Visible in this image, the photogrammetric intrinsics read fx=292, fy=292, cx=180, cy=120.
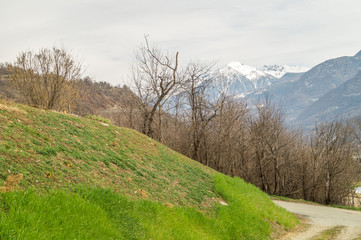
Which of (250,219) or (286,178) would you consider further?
(286,178)

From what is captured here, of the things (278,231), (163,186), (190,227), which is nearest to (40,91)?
(163,186)

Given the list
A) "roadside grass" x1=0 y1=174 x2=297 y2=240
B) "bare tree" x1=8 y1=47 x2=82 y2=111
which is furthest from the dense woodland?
"roadside grass" x1=0 y1=174 x2=297 y2=240

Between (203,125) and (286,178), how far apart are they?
19.0m

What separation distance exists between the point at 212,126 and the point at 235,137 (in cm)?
470

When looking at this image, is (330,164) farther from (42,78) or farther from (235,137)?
(42,78)

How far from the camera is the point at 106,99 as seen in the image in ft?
230

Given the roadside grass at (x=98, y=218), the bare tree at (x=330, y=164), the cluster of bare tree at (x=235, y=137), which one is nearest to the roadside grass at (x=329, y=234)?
the roadside grass at (x=98, y=218)

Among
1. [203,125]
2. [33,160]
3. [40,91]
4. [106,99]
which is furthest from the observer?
[106,99]

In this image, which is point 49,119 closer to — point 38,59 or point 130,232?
point 130,232

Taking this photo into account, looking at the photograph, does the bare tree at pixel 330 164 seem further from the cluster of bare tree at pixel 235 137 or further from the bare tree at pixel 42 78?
the bare tree at pixel 42 78

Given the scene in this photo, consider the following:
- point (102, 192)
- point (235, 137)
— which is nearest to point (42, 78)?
point (102, 192)

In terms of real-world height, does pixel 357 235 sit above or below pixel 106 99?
below

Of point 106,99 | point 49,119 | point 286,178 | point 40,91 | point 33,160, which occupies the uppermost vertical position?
point 106,99

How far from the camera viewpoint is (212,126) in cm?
2645
